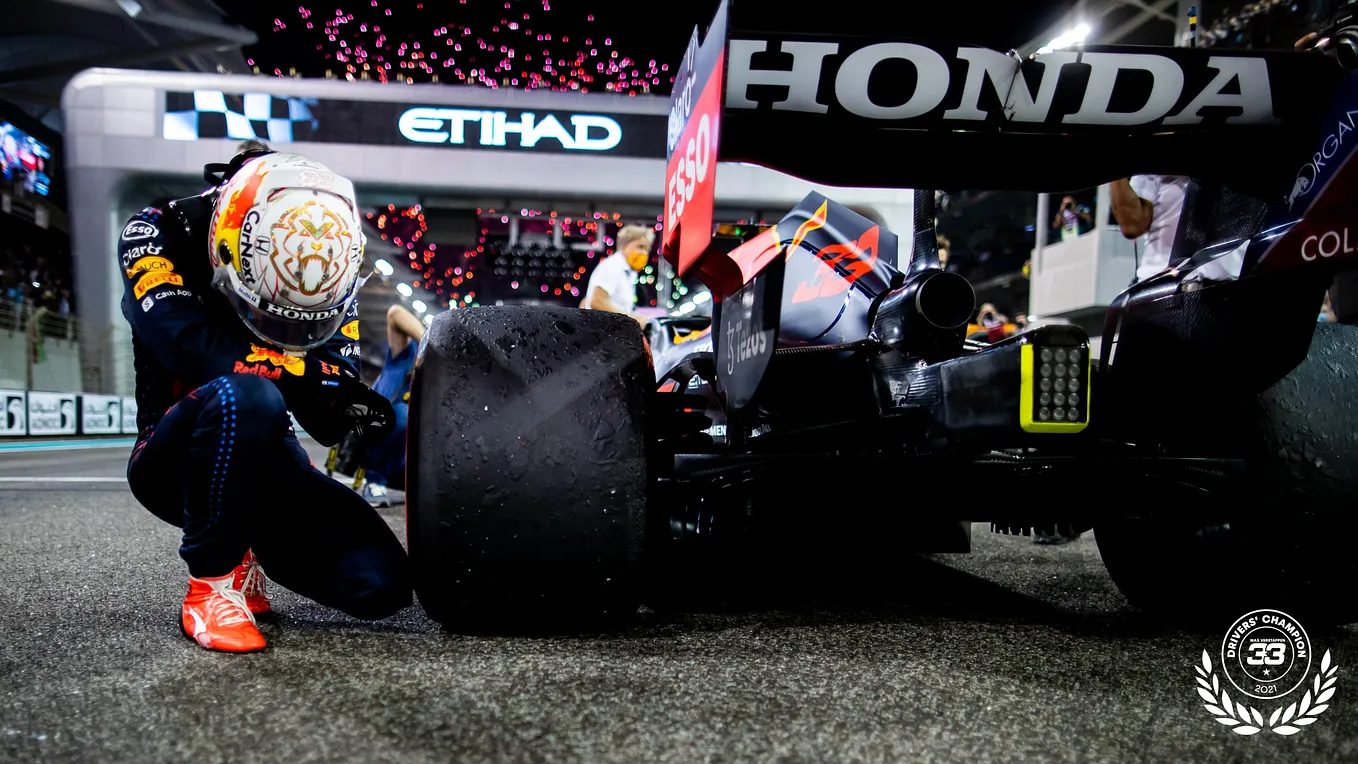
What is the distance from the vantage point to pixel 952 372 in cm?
161

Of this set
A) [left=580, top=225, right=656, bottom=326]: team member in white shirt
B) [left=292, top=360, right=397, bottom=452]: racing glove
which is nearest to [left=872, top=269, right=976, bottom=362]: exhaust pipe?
[left=292, top=360, right=397, bottom=452]: racing glove

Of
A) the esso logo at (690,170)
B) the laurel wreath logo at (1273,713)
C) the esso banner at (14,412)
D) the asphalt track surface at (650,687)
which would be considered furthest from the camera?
the esso banner at (14,412)

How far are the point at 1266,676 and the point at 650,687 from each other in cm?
110

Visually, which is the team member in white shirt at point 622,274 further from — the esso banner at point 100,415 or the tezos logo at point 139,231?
the esso banner at point 100,415

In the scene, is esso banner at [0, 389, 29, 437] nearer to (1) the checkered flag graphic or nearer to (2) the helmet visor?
(1) the checkered flag graphic

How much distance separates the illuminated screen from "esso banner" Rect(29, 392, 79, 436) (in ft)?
28.8

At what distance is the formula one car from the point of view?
5.06ft

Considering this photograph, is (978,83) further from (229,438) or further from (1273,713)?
(229,438)

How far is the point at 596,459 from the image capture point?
1576mm

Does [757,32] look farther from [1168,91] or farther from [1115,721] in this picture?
[1115,721]

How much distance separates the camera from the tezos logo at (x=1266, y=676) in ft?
4.26

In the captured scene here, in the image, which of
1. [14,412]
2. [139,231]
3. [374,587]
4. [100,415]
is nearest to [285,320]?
[139,231]

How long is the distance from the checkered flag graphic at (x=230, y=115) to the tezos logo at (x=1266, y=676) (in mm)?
11628

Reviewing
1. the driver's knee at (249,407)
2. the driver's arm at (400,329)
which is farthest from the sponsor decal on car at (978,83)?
the driver's arm at (400,329)
